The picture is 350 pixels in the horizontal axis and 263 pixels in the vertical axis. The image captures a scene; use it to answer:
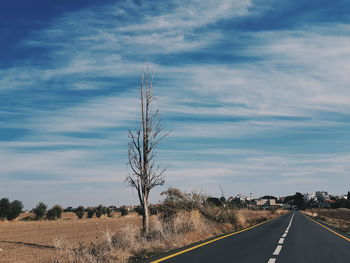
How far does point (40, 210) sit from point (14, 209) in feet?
19.0

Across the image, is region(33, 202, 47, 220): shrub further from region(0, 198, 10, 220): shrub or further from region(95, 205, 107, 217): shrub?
region(95, 205, 107, 217): shrub

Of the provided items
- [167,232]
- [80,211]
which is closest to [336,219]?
[167,232]

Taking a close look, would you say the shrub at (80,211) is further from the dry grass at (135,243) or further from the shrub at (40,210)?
the dry grass at (135,243)

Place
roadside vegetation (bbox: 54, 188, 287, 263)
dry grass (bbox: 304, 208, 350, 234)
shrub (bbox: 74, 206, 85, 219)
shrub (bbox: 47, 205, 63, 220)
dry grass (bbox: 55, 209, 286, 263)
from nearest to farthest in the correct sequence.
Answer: dry grass (bbox: 55, 209, 286, 263) < roadside vegetation (bbox: 54, 188, 287, 263) < dry grass (bbox: 304, 208, 350, 234) < shrub (bbox: 47, 205, 63, 220) < shrub (bbox: 74, 206, 85, 219)

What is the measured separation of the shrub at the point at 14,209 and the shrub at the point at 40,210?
14.6 ft

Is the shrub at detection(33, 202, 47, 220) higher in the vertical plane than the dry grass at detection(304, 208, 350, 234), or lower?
higher

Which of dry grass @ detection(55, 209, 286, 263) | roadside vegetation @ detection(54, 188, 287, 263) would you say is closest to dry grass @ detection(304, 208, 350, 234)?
roadside vegetation @ detection(54, 188, 287, 263)

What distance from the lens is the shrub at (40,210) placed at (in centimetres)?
5648

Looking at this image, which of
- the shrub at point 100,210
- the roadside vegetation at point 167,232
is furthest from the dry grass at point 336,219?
the shrub at point 100,210

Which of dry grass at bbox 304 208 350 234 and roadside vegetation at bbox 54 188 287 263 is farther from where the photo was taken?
dry grass at bbox 304 208 350 234

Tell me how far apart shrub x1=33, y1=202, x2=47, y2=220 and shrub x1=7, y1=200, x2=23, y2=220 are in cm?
445

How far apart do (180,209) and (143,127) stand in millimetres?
7567

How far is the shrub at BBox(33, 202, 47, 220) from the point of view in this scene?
56.5 metres

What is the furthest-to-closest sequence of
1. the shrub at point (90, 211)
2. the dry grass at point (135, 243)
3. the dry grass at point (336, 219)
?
the shrub at point (90, 211)
the dry grass at point (336, 219)
the dry grass at point (135, 243)
